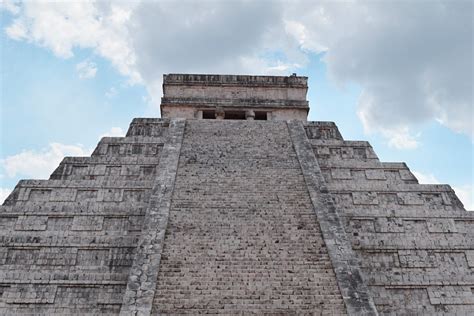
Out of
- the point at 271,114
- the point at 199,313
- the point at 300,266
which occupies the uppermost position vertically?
A: the point at 271,114

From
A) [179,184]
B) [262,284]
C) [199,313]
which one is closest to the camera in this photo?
[199,313]

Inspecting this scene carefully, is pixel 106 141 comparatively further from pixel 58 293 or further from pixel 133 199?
pixel 58 293

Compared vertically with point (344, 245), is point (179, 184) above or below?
above

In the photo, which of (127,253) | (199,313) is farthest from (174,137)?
(199,313)

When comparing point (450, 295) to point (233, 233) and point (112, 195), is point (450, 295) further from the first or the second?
point (112, 195)

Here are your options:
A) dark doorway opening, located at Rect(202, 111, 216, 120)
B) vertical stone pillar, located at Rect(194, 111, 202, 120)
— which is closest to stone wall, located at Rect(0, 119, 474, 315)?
vertical stone pillar, located at Rect(194, 111, 202, 120)

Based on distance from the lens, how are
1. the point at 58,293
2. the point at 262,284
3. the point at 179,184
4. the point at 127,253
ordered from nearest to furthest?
1. the point at 262,284
2. the point at 58,293
3. the point at 127,253
4. the point at 179,184

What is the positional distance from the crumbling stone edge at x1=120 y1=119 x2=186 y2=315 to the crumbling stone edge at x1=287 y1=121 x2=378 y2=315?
9.76 ft

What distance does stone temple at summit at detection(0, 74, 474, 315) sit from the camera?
7008mm

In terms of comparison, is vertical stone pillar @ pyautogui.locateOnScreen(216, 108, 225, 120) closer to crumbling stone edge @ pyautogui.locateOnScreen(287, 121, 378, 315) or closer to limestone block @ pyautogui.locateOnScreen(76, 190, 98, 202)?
crumbling stone edge @ pyautogui.locateOnScreen(287, 121, 378, 315)

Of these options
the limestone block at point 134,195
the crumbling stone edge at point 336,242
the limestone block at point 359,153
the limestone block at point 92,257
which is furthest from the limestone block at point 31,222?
the limestone block at point 359,153

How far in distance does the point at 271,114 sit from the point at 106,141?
19.3 ft

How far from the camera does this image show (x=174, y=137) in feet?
38.0

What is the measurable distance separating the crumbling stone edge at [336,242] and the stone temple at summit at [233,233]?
0.09 ft
